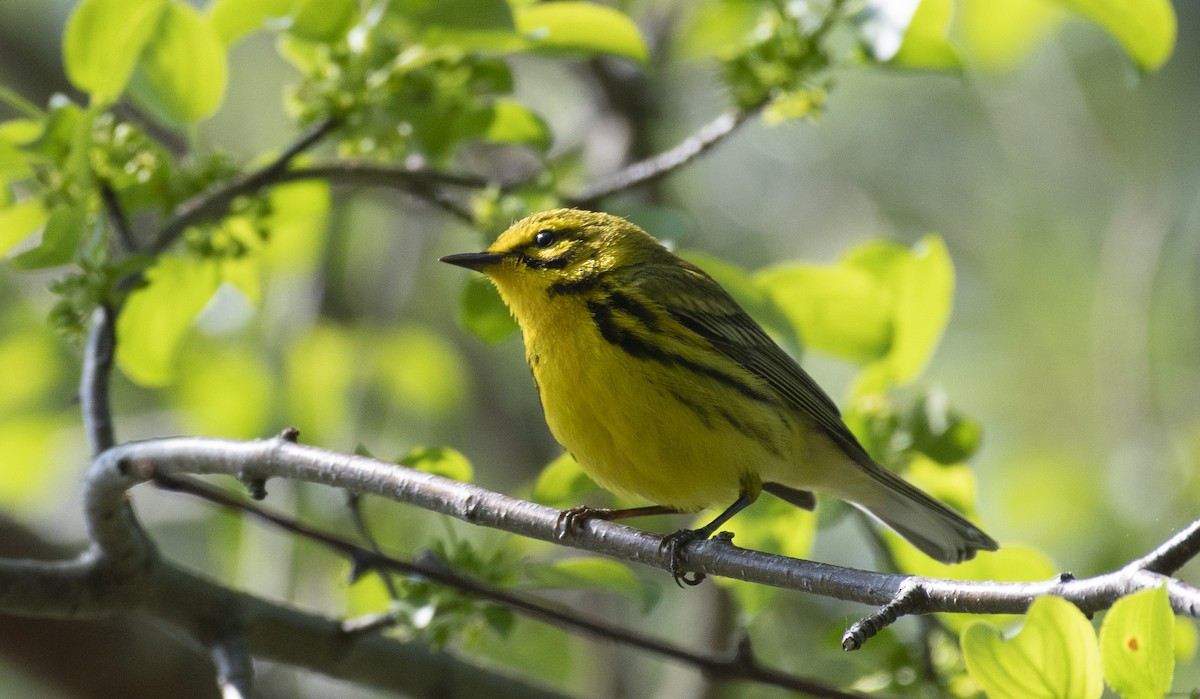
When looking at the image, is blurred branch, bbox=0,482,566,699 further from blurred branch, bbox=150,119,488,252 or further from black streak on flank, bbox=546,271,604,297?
black streak on flank, bbox=546,271,604,297

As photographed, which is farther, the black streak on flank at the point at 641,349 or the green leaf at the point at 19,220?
the black streak on flank at the point at 641,349

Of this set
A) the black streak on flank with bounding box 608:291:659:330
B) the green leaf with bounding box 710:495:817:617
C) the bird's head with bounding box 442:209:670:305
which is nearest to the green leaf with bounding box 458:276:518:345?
the bird's head with bounding box 442:209:670:305

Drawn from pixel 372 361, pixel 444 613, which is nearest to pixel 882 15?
pixel 444 613

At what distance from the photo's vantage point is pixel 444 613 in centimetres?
303

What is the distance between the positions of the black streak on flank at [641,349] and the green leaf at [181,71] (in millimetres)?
1183

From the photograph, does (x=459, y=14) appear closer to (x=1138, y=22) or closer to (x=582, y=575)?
(x=582, y=575)

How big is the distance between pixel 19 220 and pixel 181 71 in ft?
1.75

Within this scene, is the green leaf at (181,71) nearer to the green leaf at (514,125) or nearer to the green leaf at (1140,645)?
the green leaf at (514,125)

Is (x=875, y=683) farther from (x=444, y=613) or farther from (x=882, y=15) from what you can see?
(x=882, y=15)

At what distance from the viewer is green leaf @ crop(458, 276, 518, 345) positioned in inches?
137

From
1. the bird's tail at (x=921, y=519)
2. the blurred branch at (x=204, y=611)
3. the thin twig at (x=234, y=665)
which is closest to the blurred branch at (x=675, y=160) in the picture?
the bird's tail at (x=921, y=519)

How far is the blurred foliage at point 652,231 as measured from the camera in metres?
3.08

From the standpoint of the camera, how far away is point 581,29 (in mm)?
3326

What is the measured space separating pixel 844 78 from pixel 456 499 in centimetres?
558
